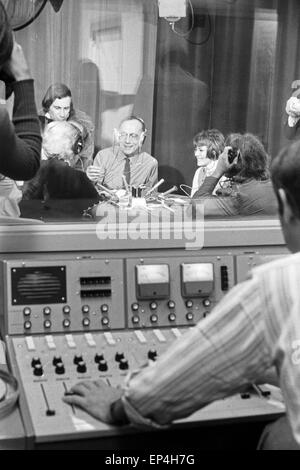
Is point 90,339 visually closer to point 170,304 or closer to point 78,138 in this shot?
point 170,304

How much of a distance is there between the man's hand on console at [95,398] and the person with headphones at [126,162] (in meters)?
0.97

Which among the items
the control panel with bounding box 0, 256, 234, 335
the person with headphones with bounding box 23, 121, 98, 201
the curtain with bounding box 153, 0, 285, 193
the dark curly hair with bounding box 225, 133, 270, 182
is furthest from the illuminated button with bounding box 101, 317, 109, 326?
the curtain with bounding box 153, 0, 285, 193

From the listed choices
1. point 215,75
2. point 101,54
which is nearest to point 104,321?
point 101,54

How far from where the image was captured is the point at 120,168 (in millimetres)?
2521

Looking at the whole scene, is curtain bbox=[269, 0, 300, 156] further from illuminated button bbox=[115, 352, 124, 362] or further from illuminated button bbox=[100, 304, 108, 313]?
illuminated button bbox=[115, 352, 124, 362]

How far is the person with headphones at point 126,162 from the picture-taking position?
94.7 inches

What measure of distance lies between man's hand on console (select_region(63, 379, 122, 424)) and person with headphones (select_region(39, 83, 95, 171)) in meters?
1.04

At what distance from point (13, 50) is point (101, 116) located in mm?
1242

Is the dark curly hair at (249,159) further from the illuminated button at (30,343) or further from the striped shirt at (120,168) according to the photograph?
the illuminated button at (30,343)

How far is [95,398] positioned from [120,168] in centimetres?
122

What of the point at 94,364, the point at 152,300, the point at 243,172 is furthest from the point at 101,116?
the point at 94,364

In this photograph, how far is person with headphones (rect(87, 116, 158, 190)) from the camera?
7.89 feet

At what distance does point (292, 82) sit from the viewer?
2.84 metres

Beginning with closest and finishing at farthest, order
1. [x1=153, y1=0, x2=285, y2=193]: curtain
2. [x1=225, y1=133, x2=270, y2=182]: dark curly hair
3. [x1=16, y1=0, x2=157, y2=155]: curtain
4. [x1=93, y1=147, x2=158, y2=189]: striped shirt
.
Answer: [x1=93, y1=147, x2=158, y2=189]: striped shirt
[x1=225, y1=133, x2=270, y2=182]: dark curly hair
[x1=16, y1=0, x2=157, y2=155]: curtain
[x1=153, y1=0, x2=285, y2=193]: curtain
